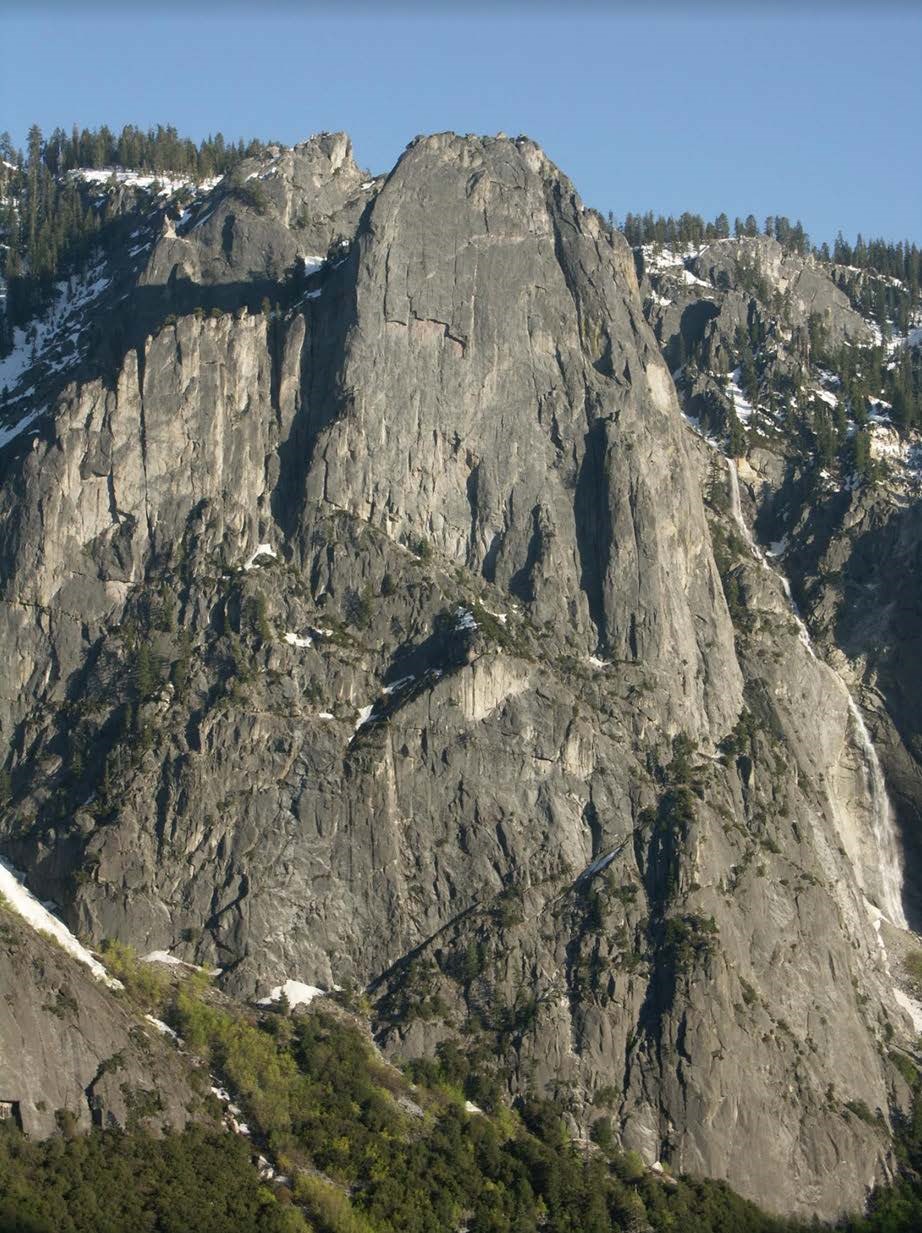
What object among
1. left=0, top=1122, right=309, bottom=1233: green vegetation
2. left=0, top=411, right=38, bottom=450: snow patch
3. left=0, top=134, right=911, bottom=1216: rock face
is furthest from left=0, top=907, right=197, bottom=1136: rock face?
left=0, top=411, right=38, bottom=450: snow patch

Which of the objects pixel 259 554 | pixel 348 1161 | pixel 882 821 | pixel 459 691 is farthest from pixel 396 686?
pixel 882 821

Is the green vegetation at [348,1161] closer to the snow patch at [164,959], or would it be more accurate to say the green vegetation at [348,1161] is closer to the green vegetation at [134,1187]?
the green vegetation at [134,1187]

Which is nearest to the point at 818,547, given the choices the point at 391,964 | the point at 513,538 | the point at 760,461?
the point at 760,461

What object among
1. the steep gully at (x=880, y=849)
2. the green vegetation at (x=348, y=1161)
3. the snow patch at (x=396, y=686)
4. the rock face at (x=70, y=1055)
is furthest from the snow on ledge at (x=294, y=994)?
the steep gully at (x=880, y=849)

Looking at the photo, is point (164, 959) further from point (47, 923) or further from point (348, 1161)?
point (348, 1161)

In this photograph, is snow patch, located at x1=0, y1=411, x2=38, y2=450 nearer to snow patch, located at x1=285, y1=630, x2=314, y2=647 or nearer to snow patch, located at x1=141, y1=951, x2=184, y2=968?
snow patch, located at x1=285, y1=630, x2=314, y2=647

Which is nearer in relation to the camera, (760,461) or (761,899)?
(761,899)

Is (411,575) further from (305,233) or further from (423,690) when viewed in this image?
(305,233)
